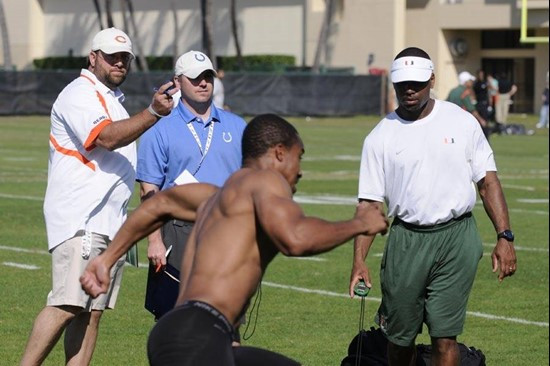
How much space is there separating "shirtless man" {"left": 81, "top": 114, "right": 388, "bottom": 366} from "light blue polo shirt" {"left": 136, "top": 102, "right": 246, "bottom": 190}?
2515mm

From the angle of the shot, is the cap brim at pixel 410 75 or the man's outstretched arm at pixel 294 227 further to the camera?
the cap brim at pixel 410 75

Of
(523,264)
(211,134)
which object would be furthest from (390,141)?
(523,264)

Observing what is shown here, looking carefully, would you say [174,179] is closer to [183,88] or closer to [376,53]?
[183,88]

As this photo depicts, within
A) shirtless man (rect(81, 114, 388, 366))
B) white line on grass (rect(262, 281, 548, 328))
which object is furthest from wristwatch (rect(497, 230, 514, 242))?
white line on grass (rect(262, 281, 548, 328))

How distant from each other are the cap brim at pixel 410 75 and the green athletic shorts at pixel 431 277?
867 mm

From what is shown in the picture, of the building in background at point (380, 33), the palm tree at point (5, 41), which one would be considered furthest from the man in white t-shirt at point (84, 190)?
the palm tree at point (5, 41)

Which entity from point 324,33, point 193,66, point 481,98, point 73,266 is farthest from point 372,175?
point 324,33

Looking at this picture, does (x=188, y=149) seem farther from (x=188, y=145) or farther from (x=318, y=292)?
(x=318, y=292)

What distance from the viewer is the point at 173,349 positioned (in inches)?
217

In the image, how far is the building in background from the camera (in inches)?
2298

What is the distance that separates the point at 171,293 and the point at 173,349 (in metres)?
3.01

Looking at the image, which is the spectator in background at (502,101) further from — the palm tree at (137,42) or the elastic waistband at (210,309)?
the elastic waistband at (210,309)

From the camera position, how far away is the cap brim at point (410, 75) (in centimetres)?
812

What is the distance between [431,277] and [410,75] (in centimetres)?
121
